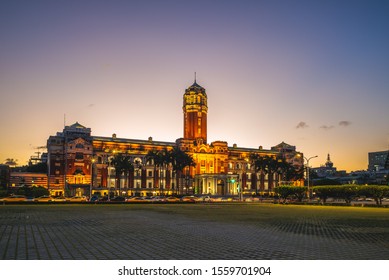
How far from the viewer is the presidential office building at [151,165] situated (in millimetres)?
120812

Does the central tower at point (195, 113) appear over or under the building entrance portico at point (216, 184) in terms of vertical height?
over

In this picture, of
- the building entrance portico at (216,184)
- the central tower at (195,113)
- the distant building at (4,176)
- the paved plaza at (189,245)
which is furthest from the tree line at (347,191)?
the distant building at (4,176)

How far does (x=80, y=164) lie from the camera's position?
401 feet

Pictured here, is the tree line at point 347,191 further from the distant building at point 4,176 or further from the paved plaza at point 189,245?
the distant building at point 4,176

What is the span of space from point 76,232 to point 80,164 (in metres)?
106

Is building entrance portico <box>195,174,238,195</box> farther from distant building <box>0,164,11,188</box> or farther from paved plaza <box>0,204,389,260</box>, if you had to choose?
paved plaza <box>0,204,389,260</box>

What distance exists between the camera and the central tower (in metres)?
154

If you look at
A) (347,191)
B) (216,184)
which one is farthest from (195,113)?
(347,191)

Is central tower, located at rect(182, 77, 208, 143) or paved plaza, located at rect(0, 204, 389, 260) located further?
central tower, located at rect(182, 77, 208, 143)

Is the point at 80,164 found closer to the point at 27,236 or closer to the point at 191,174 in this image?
the point at 191,174

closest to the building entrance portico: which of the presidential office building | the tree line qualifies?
the presidential office building

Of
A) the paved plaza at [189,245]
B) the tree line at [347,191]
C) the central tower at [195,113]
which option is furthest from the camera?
the central tower at [195,113]

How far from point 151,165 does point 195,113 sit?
95.1ft
